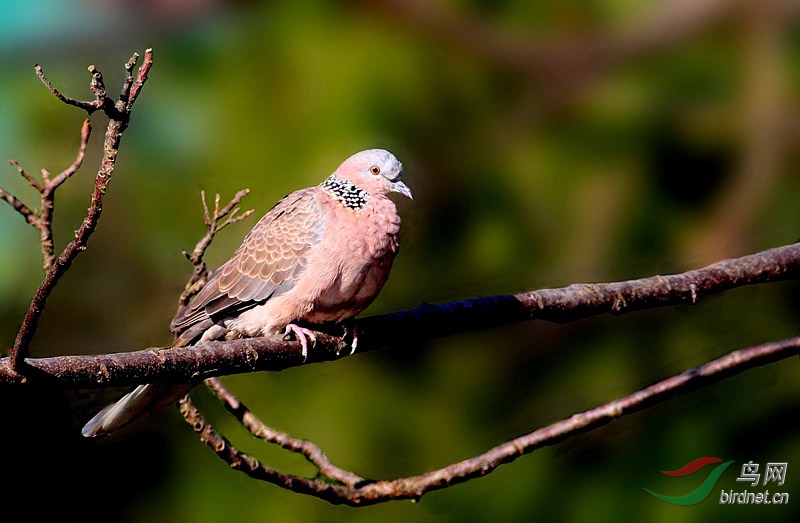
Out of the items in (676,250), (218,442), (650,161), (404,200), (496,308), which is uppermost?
(650,161)

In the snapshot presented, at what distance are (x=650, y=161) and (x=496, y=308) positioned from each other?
0.74 meters

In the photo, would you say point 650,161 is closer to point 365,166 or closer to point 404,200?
point 404,200

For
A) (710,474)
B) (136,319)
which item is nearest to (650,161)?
(710,474)

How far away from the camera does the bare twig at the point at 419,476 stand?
1.36 metres

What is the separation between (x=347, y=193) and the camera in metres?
1.61

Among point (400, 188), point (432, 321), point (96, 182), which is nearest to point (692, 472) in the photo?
point (432, 321)

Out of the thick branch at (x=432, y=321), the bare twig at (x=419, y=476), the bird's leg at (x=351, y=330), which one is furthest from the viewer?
the bird's leg at (x=351, y=330)

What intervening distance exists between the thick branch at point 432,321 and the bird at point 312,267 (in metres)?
0.08

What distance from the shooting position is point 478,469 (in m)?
1.36

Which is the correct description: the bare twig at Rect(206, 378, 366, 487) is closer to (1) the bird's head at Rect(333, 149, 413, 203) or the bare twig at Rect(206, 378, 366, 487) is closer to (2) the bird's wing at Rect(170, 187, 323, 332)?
(2) the bird's wing at Rect(170, 187, 323, 332)

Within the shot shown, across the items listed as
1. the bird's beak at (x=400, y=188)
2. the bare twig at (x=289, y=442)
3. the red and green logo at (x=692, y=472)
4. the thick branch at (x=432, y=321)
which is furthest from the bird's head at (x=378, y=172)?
the red and green logo at (x=692, y=472)

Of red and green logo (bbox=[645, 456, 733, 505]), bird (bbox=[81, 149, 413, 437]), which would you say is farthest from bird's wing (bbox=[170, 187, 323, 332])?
red and green logo (bbox=[645, 456, 733, 505])

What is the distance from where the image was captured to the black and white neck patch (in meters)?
1.59

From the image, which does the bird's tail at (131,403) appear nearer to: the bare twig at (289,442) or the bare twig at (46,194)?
the bare twig at (289,442)
